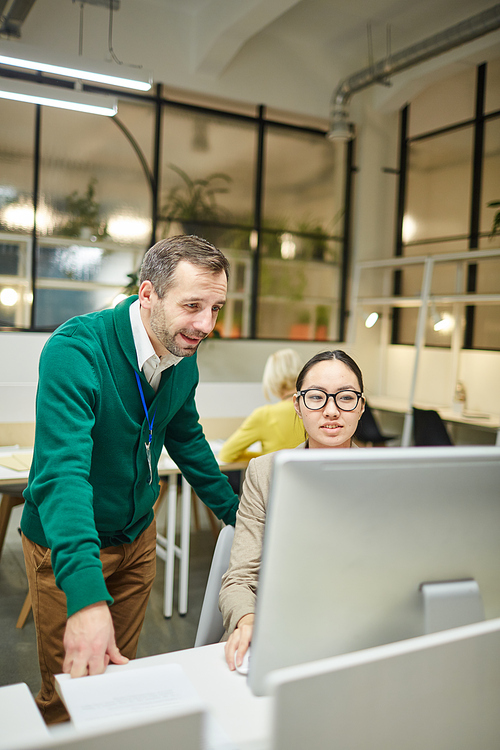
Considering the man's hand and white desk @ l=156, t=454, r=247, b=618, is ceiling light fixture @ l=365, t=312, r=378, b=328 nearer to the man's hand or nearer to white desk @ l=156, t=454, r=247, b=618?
white desk @ l=156, t=454, r=247, b=618

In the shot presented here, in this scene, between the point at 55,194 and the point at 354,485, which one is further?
the point at 55,194

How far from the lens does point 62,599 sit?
1455 millimetres

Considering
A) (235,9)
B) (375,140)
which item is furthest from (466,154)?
(235,9)

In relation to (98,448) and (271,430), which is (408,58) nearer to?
(271,430)

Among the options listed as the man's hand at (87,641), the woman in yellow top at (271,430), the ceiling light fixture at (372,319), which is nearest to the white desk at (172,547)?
the woman in yellow top at (271,430)

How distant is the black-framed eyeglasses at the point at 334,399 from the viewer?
152 centimetres

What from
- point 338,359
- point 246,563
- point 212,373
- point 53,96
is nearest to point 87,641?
point 246,563

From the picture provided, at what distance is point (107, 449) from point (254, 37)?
540 cm

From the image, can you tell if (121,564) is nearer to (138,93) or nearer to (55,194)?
(55,194)

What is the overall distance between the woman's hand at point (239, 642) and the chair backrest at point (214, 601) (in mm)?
296

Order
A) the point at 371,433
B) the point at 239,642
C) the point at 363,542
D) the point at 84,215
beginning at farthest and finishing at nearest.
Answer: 1. the point at 371,433
2. the point at 84,215
3. the point at 239,642
4. the point at 363,542

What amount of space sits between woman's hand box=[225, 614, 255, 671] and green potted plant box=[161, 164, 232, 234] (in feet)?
15.5

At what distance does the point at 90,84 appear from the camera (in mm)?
5066

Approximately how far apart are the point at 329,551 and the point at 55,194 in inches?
191
